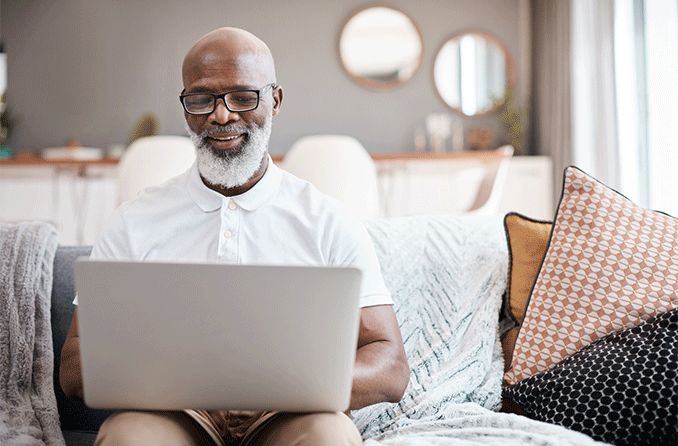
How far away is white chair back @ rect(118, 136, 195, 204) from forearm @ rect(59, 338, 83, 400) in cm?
257

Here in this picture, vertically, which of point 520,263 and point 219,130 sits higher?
point 219,130

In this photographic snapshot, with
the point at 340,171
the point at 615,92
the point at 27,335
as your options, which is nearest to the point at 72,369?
the point at 27,335

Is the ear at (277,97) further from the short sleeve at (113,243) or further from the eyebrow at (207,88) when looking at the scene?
the short sleeve at (113,243)

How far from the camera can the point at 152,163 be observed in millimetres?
3992

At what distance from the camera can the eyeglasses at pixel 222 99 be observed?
5.29ft

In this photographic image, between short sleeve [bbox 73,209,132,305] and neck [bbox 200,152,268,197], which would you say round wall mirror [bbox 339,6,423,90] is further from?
short sleeve [bbox 73,209,132,305]

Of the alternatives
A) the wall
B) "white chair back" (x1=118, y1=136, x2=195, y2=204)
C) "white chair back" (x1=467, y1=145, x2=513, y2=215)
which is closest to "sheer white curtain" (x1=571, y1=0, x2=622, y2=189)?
"white chair back" (x1=467, y1=145, x2=513, y2=215)

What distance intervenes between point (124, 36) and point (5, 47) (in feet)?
3.34

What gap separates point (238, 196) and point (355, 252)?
0.28m

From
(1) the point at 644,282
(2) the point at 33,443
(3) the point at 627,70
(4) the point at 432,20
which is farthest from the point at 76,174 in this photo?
(1) the point at 644,282

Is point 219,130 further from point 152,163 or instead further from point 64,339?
point 152,163

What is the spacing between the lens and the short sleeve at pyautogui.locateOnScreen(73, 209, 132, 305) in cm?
156

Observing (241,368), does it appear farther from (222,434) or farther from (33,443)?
(33,443)

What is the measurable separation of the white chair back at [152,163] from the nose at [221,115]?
2.39 metres
